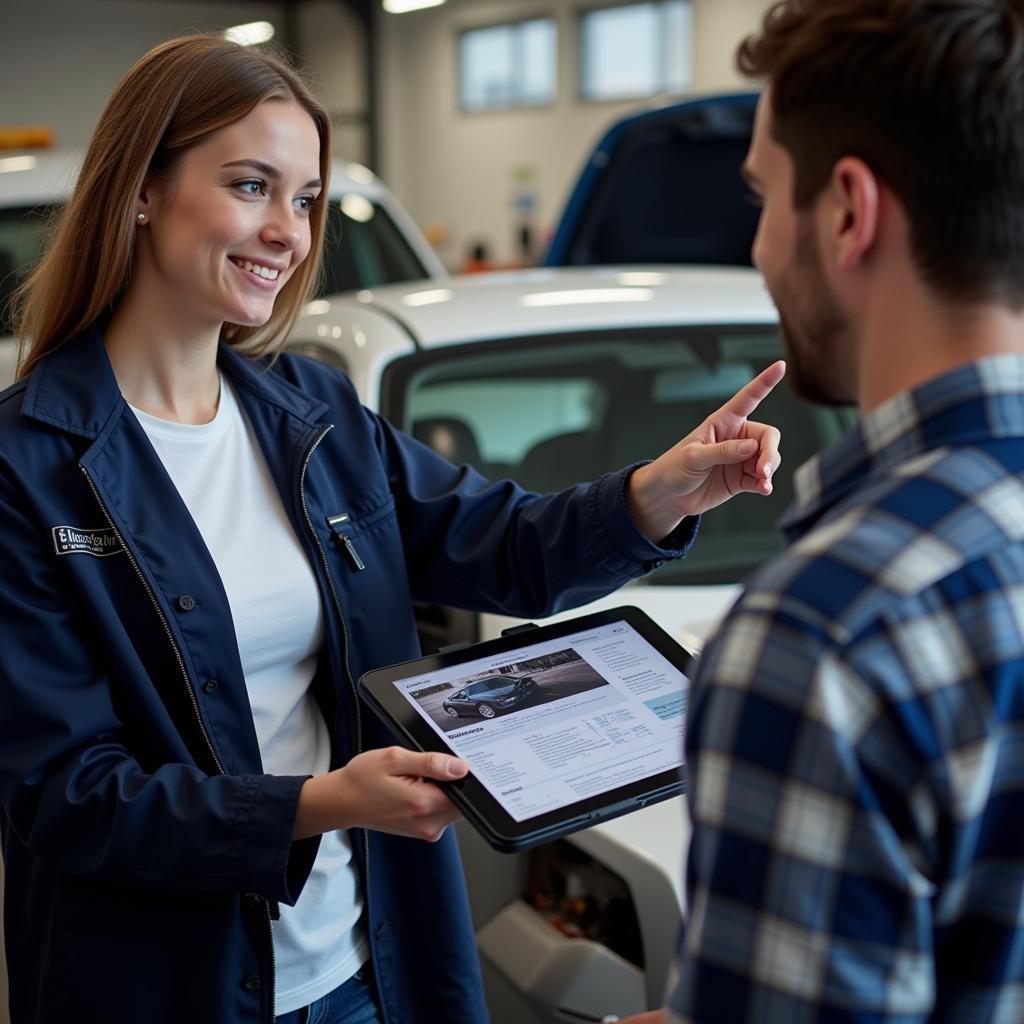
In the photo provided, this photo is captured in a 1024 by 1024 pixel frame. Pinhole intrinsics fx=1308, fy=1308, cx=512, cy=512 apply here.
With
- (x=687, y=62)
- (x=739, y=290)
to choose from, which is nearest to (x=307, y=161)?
(x=739, y=290)

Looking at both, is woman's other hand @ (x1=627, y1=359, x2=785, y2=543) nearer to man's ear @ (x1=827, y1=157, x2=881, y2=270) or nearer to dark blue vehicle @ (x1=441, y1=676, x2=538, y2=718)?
dark blue vehicle @ (x1=441, y1=676, x2=538, y2=718)

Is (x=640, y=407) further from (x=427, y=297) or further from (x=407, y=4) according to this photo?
(x=407, y=4)

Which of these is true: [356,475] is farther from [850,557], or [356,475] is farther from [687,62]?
[687,62]

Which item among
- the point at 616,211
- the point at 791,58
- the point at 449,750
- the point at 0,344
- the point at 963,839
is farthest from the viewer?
the point at 616,211

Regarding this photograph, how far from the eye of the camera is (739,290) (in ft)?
10.0

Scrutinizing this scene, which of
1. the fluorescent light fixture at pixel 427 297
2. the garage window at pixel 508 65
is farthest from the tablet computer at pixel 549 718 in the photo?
the garage window at pixel 508 65

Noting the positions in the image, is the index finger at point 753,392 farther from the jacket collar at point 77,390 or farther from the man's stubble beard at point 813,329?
the jacket collar at point 77,390

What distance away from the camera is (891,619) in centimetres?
77

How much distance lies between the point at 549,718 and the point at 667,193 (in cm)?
358

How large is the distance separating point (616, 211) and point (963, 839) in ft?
13.1

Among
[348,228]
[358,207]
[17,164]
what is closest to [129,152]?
[348,228]

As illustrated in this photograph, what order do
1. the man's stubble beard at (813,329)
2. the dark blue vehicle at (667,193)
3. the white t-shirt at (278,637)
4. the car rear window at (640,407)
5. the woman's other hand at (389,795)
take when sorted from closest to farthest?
the man's stubble beard at (813,329) → the woman's other hand at (389,795) → the white t-shirt at (278,637) → the car rear window at (640,407) → the dark blue vehicle at (667,193)

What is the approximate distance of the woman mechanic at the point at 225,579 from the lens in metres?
1.38

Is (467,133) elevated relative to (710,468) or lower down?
lower down
